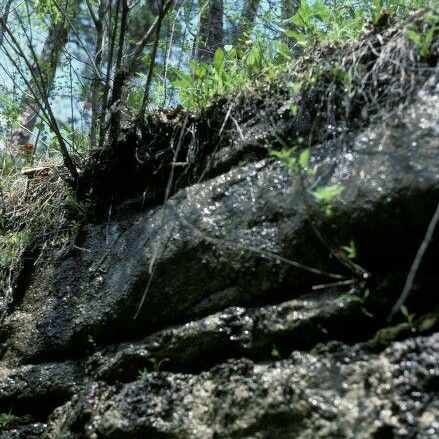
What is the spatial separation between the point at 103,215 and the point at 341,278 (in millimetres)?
1754

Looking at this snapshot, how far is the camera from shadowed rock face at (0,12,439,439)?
1.92 m

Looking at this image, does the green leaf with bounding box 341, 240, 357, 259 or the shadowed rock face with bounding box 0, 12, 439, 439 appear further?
the green leaf with bounding box 341, 240, 357, 259

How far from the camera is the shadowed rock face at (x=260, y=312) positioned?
192cm

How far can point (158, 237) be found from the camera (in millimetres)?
2863

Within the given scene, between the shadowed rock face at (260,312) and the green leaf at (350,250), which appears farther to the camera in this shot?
the green leaf at (350,250)

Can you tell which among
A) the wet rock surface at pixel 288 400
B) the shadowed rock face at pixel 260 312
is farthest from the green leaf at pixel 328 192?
the wet rock surface at pixel 288 400

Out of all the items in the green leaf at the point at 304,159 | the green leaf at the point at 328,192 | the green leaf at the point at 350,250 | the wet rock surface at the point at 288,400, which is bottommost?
the wet rock surface at the point at 288,400

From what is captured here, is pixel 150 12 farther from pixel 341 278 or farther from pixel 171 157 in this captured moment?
pixel 341 278

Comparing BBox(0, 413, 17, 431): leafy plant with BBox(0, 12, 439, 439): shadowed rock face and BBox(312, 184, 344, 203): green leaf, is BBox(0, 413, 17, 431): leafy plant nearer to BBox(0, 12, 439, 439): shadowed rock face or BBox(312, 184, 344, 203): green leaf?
BBox(0, 12, 439, 439): shadowed rock face

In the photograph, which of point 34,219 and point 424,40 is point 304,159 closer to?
point 424,40

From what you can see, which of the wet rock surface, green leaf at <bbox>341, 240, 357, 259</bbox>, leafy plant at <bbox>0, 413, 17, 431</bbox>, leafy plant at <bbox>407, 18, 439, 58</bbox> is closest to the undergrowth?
leafy plant at <bbox>0, 413, 17, 431</bbox>

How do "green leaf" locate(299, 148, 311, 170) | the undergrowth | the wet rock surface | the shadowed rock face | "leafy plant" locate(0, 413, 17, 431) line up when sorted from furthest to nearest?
the undergrowth → "leafy plant" locate(0, 413, 17, 431) → "green leaf" locate(299, 148, 311, 170) → the shadowed rock face → the wet rock surface

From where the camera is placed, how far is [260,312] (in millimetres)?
2291

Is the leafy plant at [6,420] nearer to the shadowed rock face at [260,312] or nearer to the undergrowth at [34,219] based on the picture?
the shadowed rock face at [260,312]
